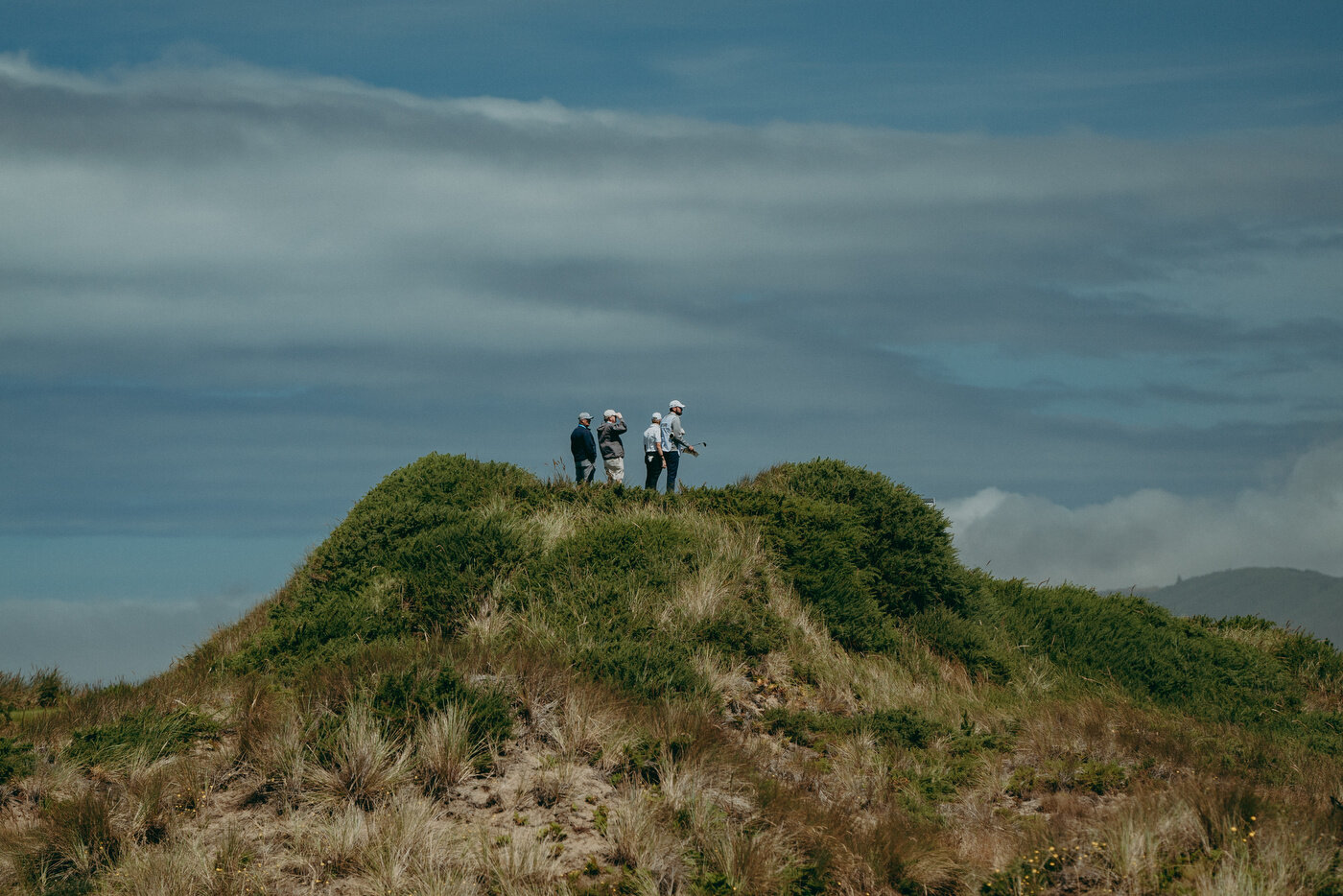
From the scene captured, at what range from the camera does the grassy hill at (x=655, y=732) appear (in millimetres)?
8703

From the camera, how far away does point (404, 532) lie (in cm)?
1669

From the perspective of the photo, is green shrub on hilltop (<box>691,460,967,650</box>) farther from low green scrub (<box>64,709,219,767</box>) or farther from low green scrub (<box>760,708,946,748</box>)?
low green scrub (<box>64,709,219,767</box>)

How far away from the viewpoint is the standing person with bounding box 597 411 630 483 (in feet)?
76.5

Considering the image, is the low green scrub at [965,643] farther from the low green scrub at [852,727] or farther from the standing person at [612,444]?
the standing person at [612,444]

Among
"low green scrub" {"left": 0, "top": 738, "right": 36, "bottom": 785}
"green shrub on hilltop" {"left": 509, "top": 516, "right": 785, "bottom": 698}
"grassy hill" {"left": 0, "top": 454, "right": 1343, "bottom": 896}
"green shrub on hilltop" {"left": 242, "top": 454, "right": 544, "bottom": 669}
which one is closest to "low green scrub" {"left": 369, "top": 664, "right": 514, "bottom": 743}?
"grassy hill" {"left": 0, "top": 454, "right": 1343, "bottom": 896}

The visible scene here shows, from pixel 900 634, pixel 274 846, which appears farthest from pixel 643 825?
pixel 900 634

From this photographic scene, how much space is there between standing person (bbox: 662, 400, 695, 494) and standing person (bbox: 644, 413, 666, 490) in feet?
0.45

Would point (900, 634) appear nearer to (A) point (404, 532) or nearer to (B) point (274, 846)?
(A) point (404, 532)

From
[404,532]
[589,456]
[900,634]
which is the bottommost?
[900,634]

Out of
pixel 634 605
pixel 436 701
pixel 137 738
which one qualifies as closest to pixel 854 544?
pixel 634 605

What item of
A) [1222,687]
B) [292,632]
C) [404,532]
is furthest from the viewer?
[1222,687]

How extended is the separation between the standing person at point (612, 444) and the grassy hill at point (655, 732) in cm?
450

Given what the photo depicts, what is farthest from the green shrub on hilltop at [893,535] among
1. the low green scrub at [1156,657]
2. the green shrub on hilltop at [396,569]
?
the green shrub on hilltop at [396,569]

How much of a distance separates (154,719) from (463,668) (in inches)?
138
